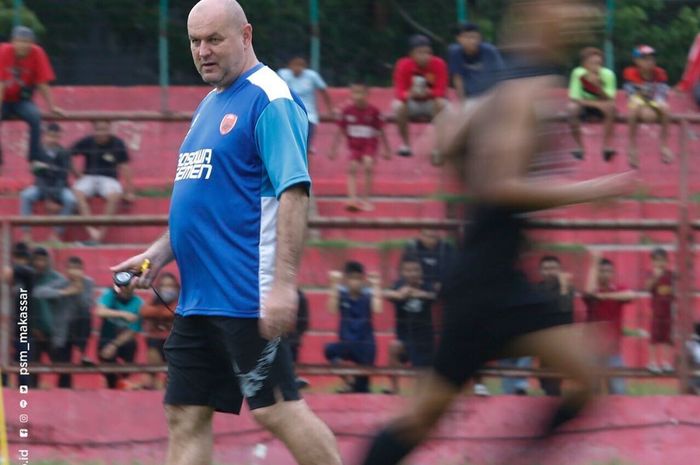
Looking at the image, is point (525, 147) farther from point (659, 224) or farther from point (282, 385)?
point (659, 224)

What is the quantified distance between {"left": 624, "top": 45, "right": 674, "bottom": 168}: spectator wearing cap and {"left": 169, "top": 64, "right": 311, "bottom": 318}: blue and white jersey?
7446 mm

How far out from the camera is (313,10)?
16.1 m

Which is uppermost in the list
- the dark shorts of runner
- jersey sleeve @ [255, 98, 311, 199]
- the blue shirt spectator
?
jersey sleeve @ [255, 98, 311, 199]

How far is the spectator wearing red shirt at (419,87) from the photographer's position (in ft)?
40.3

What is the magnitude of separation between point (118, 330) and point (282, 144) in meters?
3.69

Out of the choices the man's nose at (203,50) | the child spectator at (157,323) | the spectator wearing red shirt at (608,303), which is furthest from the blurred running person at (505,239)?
the child spectator at (157,323)

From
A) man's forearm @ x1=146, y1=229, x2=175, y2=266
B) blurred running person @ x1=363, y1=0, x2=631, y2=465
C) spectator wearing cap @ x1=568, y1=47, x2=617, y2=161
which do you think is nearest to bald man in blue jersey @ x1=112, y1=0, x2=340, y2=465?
man's forearm @ x1=146, y1=229, x2=175, y2=266

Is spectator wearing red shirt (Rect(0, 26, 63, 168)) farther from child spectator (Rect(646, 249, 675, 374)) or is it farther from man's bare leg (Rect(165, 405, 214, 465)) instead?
man's bare leg (Rect(165, 405, 214, 465))

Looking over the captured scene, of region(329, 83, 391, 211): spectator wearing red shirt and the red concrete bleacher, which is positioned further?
region(329, 83, 391, 211): spectator wearing red shirt

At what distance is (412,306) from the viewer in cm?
783

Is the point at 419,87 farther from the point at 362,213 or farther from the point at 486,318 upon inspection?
the point at 486,318

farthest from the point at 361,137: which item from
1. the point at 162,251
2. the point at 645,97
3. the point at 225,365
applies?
the point at 225,365

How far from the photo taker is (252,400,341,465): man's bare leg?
14.9 ft

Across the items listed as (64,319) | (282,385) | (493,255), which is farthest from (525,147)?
(64,319)
